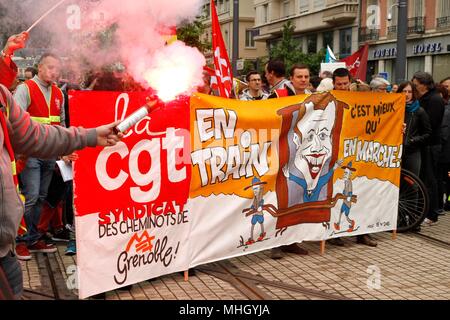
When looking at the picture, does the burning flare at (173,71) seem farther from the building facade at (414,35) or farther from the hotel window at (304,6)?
the hotel window at (304,6)

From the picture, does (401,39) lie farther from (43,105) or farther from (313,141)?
(43,105)

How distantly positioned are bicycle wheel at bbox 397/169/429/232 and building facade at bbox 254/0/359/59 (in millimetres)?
34037

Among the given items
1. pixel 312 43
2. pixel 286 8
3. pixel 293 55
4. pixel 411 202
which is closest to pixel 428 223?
pixel 411 202

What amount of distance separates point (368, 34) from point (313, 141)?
3444 centimetres

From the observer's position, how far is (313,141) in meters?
5.87

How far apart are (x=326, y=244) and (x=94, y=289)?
9.52 feet

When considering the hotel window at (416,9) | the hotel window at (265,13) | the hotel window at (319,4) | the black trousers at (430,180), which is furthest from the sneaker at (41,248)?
the hotel window at (265,13)

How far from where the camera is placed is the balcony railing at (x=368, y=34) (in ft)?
123

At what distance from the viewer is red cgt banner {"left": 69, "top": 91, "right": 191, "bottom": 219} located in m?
4.25

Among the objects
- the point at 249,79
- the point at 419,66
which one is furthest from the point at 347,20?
the point at 249,79

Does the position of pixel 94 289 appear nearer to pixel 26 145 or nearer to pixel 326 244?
pixel 26 145

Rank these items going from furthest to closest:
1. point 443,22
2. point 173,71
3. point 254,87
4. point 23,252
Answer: point 443,22 → point 254,87 → point 23,252 → point 173,71

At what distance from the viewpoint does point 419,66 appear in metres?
33.2

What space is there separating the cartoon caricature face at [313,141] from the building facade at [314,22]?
3514cm
